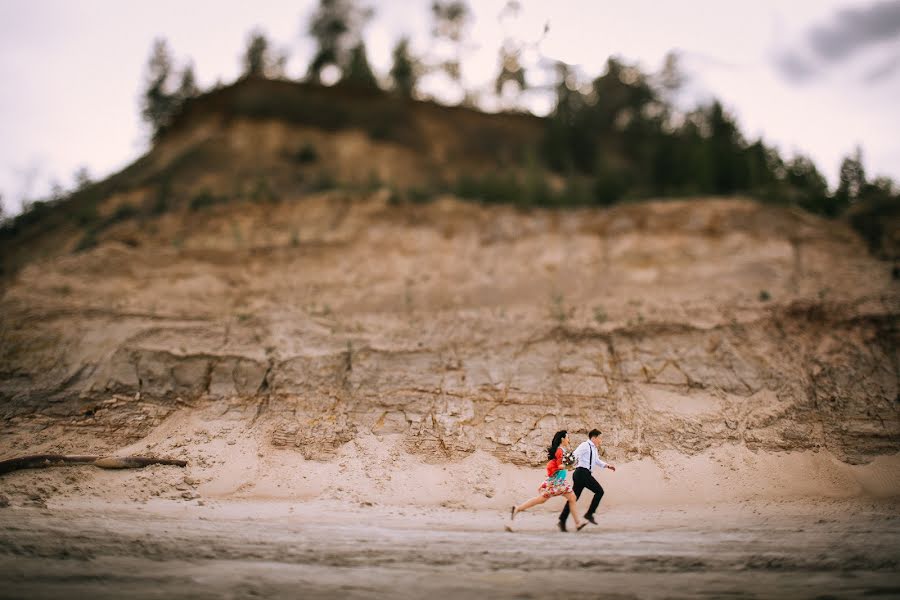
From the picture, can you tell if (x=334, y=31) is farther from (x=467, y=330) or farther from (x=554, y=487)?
(x=554, y=487)

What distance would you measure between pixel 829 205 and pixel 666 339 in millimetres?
7343

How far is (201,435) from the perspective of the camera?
11.6 metres

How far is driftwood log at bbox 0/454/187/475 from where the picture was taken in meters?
10.3

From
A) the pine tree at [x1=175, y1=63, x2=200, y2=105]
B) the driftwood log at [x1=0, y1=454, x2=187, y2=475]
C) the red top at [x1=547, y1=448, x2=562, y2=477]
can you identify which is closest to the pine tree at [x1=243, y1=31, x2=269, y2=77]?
the pine tree at [x1=175, y1=63, x2=200, y2=105]

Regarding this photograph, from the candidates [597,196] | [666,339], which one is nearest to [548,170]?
[597,196]

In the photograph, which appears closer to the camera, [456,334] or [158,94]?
[456,334]

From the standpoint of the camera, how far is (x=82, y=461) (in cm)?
1052

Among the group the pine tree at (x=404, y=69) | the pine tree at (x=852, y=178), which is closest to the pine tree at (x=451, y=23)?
the pine tree at (x=404, y=69)

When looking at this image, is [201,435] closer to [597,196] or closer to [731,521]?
[731,521]

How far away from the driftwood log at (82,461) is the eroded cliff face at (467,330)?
0.88 metres

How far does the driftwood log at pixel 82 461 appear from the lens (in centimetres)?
1034

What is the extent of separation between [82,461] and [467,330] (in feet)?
26.6

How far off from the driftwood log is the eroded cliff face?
2.89 ft

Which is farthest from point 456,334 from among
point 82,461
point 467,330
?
point 82,461
